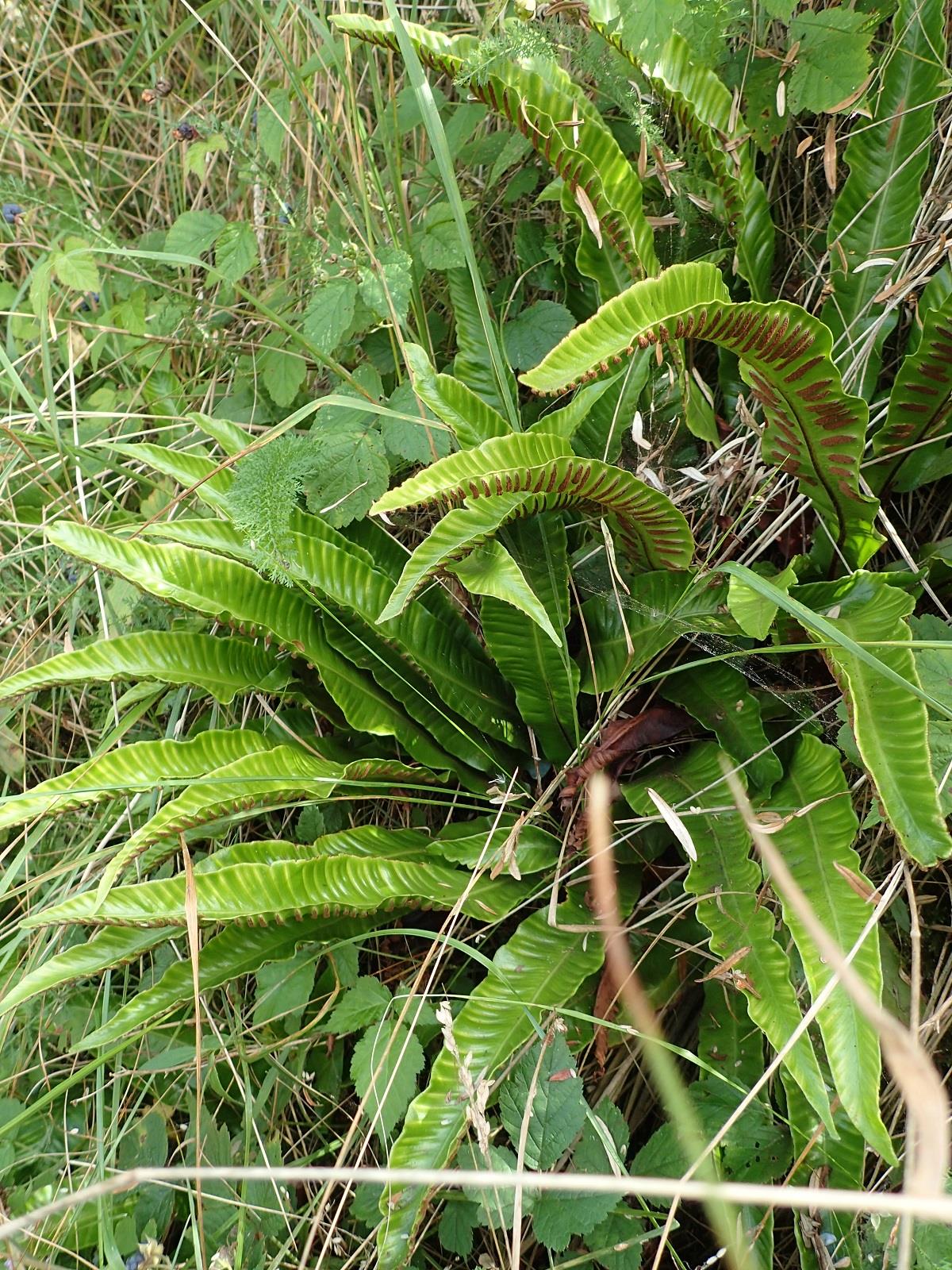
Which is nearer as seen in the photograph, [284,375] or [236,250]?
[236,250]

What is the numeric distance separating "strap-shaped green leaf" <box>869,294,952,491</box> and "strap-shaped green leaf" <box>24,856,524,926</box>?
809 millimetres

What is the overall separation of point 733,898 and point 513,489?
1.79 ft

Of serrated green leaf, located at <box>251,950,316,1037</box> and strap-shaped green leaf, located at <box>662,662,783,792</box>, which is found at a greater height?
strap-shaped green leaf, located at <box>662,662,783,792</box>

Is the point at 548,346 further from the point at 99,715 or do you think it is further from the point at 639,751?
the point at 99,715

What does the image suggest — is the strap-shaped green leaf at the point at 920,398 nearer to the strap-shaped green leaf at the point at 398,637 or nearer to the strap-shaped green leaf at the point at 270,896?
the strap-shaped green leaf at the point at 398,637

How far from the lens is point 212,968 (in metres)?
1.34

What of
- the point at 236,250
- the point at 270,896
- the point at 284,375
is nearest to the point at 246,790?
the point at 270,896

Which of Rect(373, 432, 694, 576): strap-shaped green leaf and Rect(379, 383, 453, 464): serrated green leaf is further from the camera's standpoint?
Rect(379, 383, 453, 464): serrated green leaf

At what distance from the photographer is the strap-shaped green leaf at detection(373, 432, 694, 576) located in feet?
3.57

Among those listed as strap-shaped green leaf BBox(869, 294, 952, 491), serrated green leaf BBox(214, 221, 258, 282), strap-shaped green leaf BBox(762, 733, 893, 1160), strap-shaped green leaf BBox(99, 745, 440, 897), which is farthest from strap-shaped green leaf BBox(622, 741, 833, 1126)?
serrated green leaf BBox(214, 221, 258, 282)

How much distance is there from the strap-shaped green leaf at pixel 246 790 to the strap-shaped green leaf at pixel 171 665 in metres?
0.15

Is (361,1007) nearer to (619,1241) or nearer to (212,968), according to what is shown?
(212,968)

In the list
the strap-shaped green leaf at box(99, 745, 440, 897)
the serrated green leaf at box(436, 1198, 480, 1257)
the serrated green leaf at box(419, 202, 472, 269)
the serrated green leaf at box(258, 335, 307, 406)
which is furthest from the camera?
the serrated green leaf at box(258, 335, 307, 406)

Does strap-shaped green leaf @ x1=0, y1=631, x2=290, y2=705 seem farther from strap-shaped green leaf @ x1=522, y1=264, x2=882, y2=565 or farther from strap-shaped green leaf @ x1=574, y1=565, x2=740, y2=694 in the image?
strap-shaped green leaf @ x1=522, y1=264, x2=882, y2=565
